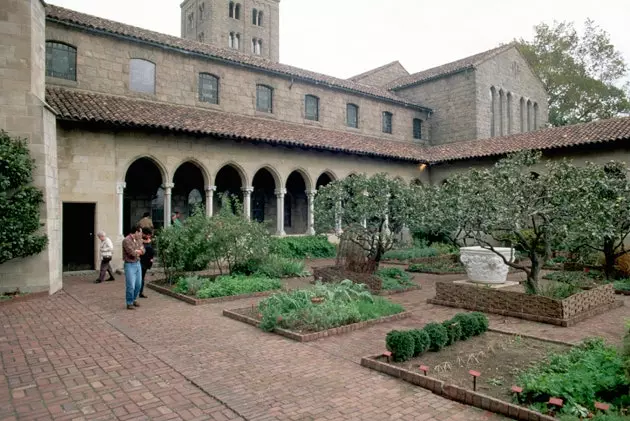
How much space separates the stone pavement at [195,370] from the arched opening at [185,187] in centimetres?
1234

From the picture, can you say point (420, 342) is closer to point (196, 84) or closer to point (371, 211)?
point (371, 211)

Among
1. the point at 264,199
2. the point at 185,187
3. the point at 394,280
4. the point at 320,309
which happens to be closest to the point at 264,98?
the point at 264,199

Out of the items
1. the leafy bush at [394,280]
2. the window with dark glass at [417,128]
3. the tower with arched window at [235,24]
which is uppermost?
the tower with arched window at [235,24]

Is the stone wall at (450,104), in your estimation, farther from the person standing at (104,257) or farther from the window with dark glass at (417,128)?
the person standing at (104,257)

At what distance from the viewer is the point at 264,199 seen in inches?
959

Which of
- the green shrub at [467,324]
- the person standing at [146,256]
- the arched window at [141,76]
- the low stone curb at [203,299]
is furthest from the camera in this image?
the arched window at [141,76]

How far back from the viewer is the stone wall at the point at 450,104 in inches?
1077

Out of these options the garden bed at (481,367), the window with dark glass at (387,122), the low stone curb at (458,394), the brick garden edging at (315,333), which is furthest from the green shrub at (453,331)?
the window with dark glass at (387,122)

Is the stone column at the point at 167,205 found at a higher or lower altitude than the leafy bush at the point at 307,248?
higher

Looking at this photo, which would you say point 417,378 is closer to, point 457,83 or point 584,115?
point 457,83

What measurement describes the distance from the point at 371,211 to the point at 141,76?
39.2 feet

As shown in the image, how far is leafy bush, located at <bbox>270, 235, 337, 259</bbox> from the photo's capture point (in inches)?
751

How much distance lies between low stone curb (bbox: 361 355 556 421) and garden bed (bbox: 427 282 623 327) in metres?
4.31

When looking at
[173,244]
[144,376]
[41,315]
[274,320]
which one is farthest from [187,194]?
[144,376]
